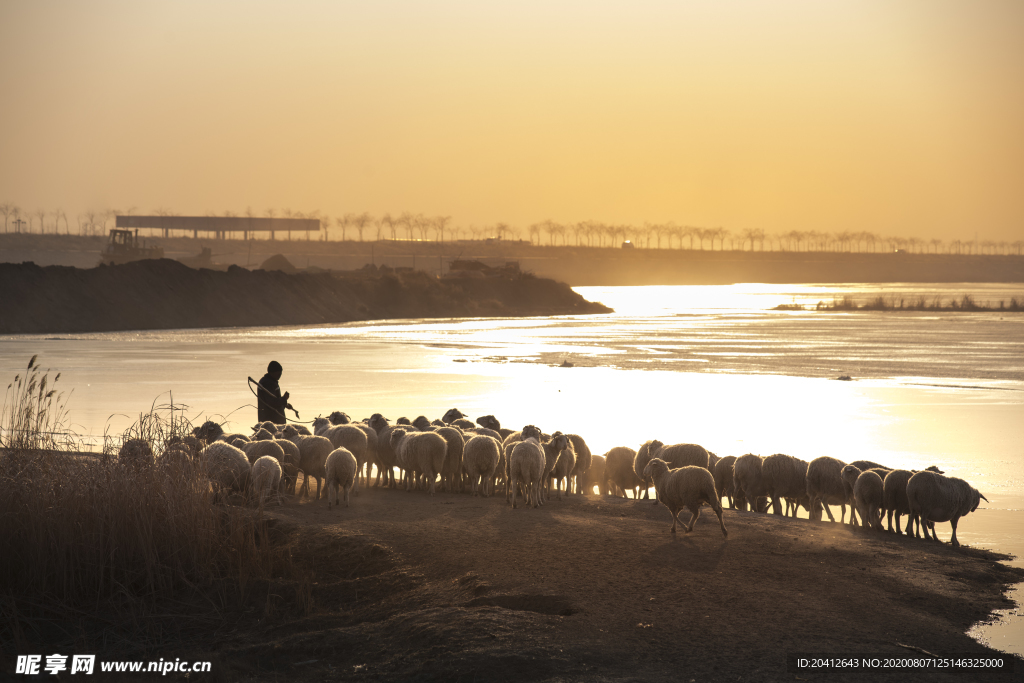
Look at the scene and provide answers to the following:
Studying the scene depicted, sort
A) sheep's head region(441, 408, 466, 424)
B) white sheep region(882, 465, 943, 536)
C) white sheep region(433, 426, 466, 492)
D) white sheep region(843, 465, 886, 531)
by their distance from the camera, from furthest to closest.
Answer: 1. sheep's head region(441, 408, 466, 424)
2. white sheep region(433, 426, 466, 492)
3. white sheep region(843, 465, 886, 531)
4. white sheep region(882, 465, 943, 536)

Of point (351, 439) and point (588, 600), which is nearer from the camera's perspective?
point (588, 600)

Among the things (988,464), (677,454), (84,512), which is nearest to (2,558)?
(84,512)

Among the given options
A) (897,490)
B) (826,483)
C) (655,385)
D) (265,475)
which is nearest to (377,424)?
(265,475)

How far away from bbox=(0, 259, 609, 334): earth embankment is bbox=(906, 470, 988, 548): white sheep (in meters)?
56.8

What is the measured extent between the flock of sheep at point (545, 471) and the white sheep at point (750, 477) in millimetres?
14

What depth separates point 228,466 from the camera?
35.8 feet

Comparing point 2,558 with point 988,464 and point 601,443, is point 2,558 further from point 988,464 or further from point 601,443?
point 988,464

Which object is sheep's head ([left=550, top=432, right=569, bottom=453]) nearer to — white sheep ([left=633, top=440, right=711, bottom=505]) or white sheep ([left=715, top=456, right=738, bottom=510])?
white sheep ([left=633, top=440, right=711, bottom=505])

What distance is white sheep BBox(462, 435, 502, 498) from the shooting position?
12.7 meters

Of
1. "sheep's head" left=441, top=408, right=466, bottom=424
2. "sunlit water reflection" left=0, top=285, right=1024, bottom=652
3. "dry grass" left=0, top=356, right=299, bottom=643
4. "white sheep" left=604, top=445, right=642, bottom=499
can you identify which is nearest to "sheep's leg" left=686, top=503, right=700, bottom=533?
"sunlit water reflection" left=0, top=285, right=1024, bottom=652

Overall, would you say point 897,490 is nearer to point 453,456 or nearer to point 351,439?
point 453,456

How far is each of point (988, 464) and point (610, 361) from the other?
22.7 metres

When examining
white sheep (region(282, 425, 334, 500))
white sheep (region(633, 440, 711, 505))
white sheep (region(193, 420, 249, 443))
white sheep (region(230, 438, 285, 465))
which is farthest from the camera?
white sheep (region(633, 440, 711, 505))

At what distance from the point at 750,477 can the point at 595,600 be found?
Result: 16.7 feet
